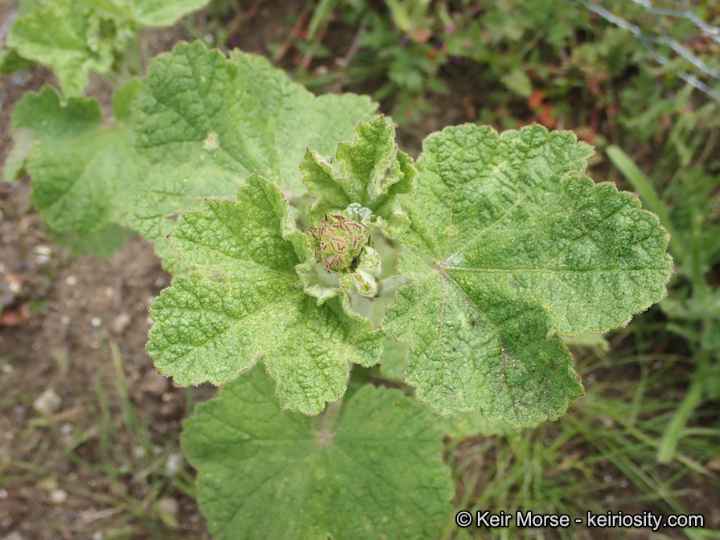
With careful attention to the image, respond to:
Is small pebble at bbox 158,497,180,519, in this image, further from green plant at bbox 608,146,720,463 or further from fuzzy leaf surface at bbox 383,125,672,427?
green plant at bbox 608,146,720,463

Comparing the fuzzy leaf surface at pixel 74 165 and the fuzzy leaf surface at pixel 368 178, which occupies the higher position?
the fuzzy leaf surface at pixel 368 178

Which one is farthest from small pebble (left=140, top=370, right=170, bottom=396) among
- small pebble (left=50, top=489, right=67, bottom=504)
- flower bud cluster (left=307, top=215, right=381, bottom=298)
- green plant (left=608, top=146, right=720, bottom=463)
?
green plant (left=608, top=146, right=720, bottom=463)

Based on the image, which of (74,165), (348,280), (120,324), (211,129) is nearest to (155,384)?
(120,324)

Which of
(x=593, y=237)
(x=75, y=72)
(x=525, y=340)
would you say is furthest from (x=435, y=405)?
(x=75, y=72)

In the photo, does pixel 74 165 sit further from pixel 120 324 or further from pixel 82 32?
pixel 120 324

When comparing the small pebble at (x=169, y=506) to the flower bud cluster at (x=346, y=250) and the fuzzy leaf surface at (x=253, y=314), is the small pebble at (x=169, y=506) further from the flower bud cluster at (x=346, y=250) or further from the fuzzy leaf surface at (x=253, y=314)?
the flower bud cluster at (x=346, y=250)

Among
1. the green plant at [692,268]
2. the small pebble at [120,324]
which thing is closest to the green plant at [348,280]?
the small pebble at [120,324]
